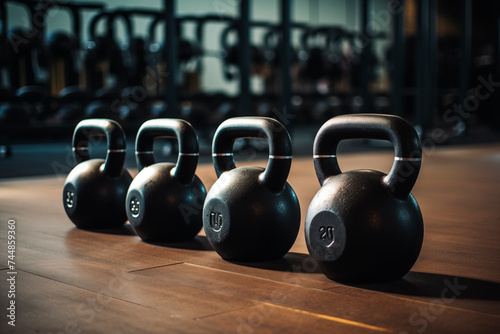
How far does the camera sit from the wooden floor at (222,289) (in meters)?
1.49

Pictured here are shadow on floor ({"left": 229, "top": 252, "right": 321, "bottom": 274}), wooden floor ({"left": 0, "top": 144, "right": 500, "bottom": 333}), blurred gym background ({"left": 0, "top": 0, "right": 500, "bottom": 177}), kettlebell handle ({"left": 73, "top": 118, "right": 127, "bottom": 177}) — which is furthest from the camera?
blurred gym background ({"left": 0, "top": 0, "right": 500, "bottom": 177})

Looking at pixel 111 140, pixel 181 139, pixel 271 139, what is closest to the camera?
pixel 271 139

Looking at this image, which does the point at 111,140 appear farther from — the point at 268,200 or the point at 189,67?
the point at 189,67

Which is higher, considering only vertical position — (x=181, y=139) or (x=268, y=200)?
(x=181, y=139)

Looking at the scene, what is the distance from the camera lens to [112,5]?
9.79 meters

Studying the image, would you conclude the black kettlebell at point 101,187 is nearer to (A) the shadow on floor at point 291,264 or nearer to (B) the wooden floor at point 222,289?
(B) the wooden floor at point 222,289

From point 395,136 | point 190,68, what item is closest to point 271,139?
point 395,136

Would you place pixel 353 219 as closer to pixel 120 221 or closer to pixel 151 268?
pixel 151 268

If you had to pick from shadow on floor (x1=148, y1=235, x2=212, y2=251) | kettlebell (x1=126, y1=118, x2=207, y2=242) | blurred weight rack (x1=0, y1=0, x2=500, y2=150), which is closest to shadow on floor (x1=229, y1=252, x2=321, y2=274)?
shadow on floor (x1=148, y1=235, x2=212, y2=251)

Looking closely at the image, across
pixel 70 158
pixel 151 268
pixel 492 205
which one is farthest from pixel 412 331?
pixel 70 158

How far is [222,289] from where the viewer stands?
5.90ft

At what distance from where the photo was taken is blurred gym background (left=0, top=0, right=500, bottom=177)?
660cm

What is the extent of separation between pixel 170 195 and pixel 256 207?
476 millimetres

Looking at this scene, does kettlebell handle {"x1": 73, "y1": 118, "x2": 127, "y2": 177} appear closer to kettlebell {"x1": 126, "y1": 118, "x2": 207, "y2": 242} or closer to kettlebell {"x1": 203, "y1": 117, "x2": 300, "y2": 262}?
kettlebell {"x1": 126, "y1": 118, "x2": 207, "y2": 242}
